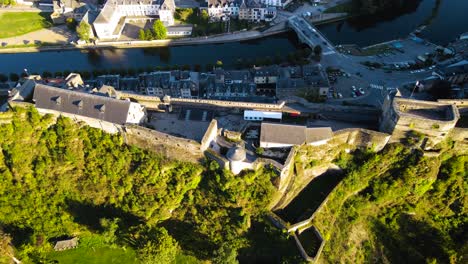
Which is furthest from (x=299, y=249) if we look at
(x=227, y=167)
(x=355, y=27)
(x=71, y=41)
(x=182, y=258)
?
(x=71, y=41)

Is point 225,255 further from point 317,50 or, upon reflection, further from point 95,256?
point 317,50

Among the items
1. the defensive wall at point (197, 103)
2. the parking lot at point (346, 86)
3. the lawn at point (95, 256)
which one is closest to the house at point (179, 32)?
the parking lot at point (346, 86)

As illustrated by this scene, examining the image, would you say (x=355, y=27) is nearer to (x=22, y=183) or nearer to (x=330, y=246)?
(x=330, y=246)

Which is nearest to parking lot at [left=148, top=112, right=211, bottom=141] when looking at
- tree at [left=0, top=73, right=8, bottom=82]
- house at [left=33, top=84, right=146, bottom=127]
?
house at [left=33, top=84, right=146, bottom=127]

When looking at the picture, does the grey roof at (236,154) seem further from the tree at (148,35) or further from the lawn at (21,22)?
the lawn at (21,22)

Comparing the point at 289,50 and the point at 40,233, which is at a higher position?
the point at 289,50

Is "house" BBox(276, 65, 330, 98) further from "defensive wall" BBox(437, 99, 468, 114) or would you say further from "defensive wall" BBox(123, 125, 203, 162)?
"defensive wall" BBox(123, 125, 203, 162)

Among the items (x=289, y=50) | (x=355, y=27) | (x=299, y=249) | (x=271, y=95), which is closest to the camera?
(x=299, y=249)
